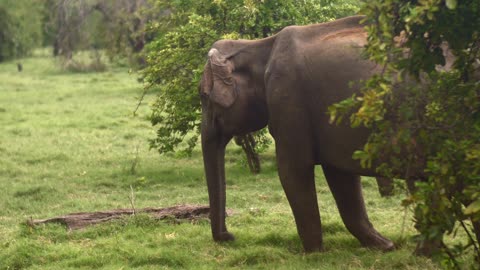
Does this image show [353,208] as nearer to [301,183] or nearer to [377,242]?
[377,242]

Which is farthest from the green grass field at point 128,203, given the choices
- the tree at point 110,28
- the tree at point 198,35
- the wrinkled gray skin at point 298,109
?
the tree at point 110,28

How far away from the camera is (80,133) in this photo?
17875 millimetres

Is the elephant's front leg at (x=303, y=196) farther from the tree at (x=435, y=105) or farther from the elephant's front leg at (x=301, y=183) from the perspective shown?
the tree at (x=435, y=105)

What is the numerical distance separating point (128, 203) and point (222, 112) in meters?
3.79

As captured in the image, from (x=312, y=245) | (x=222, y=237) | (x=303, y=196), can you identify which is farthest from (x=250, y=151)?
(x=303, y=196)

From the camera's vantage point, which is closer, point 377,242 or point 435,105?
point 435,105

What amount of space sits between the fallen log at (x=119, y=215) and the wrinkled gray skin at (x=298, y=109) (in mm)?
1210

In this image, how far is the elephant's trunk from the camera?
795cm

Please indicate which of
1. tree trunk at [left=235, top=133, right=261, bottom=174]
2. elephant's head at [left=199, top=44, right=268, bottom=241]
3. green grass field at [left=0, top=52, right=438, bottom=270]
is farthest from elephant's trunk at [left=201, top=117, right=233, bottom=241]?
tree trunk at [left=235, top=133, right=261, bottom=174]

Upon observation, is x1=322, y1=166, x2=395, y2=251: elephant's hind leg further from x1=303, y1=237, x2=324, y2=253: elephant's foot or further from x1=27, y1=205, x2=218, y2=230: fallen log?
x1=27, y1=205, x2=218, y2=230: fallen log

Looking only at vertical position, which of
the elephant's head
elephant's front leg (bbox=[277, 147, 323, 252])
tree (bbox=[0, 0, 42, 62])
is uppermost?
the elephant's head

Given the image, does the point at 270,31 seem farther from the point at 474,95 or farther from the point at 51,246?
the point at 474,95

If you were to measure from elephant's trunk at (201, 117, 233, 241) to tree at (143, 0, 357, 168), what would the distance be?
3.53 m

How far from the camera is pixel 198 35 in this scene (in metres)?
11.9
